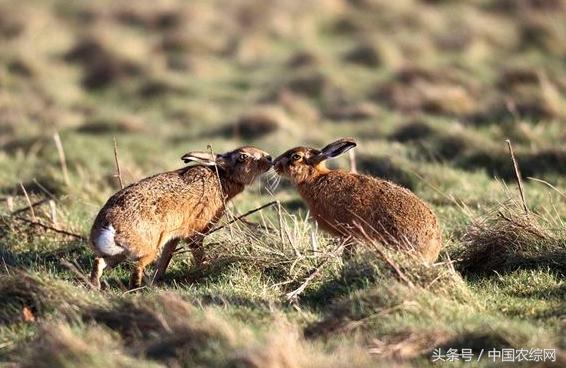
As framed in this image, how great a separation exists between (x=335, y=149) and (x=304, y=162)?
0.33 m

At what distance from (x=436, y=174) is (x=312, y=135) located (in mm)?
3148

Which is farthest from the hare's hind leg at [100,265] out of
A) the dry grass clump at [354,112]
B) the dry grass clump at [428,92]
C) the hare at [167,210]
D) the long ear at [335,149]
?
the dry grass clump at [428,92]

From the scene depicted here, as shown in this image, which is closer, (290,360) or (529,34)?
(290,360)

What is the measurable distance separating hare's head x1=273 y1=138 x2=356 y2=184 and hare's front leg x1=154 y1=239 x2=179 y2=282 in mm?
1127

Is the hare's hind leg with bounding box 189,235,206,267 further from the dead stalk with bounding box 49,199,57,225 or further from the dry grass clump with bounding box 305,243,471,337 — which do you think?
the dead stalk with bounding box 49,199,57,225

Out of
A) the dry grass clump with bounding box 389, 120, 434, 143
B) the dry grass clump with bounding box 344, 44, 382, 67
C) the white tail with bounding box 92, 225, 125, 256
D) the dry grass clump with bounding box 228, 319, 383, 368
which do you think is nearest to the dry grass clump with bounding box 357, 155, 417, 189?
the dry grass clump with bounding box 389, 120, 434, 143

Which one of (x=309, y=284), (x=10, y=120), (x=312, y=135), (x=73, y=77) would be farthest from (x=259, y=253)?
(x=73, y=77)

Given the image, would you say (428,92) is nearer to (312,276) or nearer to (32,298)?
(312,276)

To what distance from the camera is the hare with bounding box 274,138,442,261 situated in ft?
19.9

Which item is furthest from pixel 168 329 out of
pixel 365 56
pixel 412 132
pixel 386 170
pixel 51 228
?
pixel 365 56

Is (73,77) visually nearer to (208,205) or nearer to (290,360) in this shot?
(208,205)

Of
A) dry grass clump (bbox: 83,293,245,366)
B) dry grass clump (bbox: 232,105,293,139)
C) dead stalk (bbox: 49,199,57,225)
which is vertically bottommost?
dry grass clump (bbox: 232,105,293,139)

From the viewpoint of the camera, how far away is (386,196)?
630 cm

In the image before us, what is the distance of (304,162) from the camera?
715 centimetres
